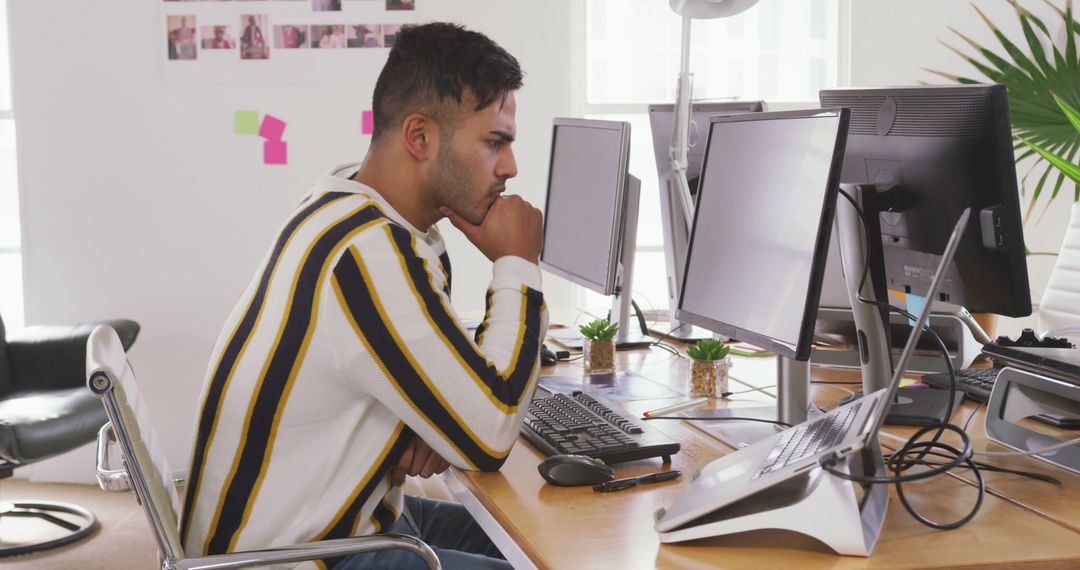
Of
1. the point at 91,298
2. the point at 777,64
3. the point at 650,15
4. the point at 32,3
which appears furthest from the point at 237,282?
the point at 777,64

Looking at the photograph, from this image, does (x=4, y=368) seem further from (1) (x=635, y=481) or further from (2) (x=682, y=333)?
(1) (x=635, y=481)

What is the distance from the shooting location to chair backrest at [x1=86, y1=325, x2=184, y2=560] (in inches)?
49.6

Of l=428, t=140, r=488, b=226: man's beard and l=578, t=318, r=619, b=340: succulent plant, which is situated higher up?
l=428, t=140, r=488, b=226: man's beard

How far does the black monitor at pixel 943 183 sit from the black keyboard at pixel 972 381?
19 cm

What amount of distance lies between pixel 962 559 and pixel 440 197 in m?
0.85

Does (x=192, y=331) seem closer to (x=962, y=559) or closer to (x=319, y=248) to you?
(x=319, y=248)

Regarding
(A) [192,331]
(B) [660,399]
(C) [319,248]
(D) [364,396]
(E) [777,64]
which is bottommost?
(A) [192,331]

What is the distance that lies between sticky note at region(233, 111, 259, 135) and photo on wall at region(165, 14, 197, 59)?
0.27 m

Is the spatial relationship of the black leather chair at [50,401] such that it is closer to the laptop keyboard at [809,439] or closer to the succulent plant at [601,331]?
the succulent plant at [601,331]

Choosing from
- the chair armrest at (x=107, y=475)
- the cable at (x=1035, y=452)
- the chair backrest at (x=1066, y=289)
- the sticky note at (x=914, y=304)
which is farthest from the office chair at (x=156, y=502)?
the chair backrest at (x=1066, y=289)

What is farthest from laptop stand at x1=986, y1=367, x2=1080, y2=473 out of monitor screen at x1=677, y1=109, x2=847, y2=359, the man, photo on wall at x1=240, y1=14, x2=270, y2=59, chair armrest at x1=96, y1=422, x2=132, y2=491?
photo on wall at x1=240, y1=14, x2=270, y2=59

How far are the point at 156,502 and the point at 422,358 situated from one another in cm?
37

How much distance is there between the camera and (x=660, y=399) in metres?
2.01

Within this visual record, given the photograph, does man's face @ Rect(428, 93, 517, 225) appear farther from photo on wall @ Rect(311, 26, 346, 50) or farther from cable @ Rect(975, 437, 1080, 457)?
photo on wall @ Rect(311, 26, 346, 50)
